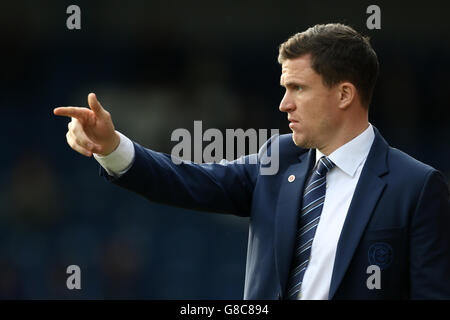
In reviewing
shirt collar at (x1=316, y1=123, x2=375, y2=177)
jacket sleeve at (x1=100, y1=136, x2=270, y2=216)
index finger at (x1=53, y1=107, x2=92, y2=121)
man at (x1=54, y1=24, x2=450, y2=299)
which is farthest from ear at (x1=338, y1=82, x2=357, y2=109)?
index finger at (x1=53, y1=107, x2=92, y2=121)

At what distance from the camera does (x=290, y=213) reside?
2.18 m

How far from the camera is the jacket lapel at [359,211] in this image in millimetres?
2045

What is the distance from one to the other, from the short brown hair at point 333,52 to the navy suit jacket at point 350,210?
24cm

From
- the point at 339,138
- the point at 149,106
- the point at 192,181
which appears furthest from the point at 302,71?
the point at 149,106

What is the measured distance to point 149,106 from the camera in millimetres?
6227

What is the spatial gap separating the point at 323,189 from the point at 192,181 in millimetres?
409

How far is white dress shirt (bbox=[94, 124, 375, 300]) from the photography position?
2090 mm

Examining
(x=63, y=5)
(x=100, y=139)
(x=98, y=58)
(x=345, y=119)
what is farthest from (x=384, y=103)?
(x=100, y=139)

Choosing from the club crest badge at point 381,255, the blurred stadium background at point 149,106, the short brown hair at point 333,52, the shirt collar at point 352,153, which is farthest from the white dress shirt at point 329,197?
the blurred stadium background at point 149,106

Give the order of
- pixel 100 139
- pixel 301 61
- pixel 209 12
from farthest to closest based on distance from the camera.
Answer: pixel 209 12
pixel 301 61
pixel 100 139

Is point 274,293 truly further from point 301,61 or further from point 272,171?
point 301,61

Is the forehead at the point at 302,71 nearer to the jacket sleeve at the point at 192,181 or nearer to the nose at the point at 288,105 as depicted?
the nose at the point at 288,105

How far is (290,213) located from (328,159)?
21 cm
